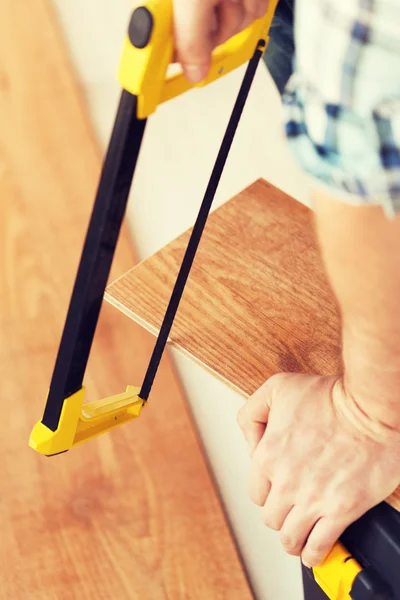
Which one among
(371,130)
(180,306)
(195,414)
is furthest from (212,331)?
(195,414)

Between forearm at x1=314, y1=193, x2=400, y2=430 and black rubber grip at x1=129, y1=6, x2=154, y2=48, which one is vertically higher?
black rubber grip at x1=129, y1=6, x2=154, y2=48

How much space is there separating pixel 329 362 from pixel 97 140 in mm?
1036

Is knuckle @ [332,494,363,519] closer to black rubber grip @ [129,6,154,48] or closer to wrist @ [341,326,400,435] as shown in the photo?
wrist @ [341,326,400,435]

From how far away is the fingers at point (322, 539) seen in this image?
442mm

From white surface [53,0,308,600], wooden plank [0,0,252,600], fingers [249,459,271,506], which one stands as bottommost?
wooden plank [0,0,252,600]

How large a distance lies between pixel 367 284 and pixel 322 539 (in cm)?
19

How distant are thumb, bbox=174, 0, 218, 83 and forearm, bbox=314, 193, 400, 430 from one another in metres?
0.10

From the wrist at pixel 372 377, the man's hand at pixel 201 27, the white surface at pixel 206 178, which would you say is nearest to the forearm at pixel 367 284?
the wrist at pixel 372 377

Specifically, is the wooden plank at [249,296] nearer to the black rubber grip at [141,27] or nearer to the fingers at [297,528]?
the fingers at [297,528]

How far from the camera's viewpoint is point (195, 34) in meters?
0.36

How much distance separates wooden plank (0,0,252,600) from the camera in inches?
35.5

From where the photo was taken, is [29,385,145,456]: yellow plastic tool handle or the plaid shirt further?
[29,385,145,456]: yellow plastic tool handle

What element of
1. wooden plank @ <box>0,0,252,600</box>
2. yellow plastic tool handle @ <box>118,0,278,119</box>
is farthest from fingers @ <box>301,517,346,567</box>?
wooden plank @ <box>0,0,252,600</box>

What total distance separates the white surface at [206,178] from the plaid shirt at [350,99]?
0.41 metres
